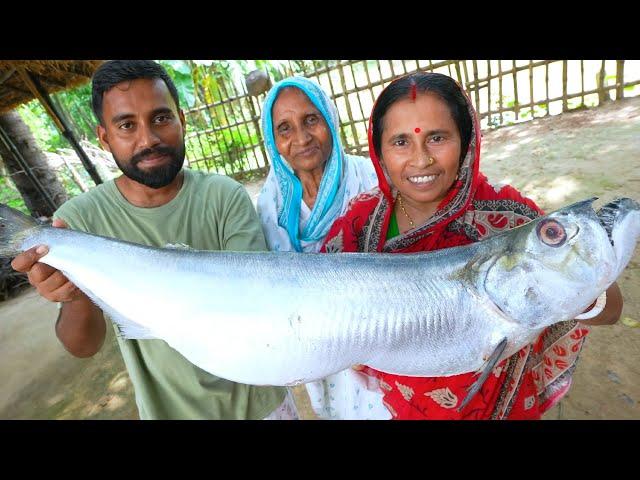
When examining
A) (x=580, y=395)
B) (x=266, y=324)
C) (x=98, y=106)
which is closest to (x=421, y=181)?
(x=266, y=324)

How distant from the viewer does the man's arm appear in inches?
53.9

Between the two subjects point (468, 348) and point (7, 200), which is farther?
point (7, 200)

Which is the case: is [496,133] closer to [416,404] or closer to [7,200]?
[416,404]

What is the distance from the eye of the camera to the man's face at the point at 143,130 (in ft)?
5.45

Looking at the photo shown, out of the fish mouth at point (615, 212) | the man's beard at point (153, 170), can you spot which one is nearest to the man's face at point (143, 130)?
the man's beard at point (153, 170)

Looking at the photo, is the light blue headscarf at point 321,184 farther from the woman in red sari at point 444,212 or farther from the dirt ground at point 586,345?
the dirt ground at point 586,345

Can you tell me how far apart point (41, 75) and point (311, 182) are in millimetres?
4543

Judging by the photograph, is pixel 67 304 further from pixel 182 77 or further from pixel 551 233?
pixel 182 77

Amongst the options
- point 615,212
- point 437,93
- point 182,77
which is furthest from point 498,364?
point 182,77

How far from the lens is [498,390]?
4.78ft

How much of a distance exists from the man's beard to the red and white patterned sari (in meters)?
0.86

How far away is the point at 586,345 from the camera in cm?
268

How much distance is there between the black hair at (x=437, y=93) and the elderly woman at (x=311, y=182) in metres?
0.69

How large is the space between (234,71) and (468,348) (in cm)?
1150
